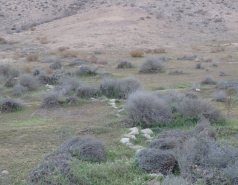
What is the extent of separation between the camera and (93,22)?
→ 40.7 metres

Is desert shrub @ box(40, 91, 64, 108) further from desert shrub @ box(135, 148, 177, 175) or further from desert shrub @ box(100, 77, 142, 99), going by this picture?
desert shrub @ box(135, 148, 177, 175)

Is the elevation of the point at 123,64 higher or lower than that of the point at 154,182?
lower

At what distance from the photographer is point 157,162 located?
718 cm

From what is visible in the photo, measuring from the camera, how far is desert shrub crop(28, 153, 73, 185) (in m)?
6.43

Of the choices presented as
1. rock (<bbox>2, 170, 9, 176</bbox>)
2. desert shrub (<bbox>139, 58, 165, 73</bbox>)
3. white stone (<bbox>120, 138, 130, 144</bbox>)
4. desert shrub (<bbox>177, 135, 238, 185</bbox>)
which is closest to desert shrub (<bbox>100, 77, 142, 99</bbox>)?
white stone (<bbox>120, 138, 130, 144</bbox>)

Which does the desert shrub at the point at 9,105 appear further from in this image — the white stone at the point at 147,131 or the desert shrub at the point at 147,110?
the white stone at the point at 147,131

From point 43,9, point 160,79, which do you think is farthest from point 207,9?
point 160,79

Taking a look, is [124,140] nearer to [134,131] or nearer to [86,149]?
[134,131]

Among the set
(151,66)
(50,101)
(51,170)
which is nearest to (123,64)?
(151,66)

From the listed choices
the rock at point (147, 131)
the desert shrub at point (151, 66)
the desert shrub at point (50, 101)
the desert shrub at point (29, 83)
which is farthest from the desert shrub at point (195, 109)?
the desert shrub at point (151, 66)

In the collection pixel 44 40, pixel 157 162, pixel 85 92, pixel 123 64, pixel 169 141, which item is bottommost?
pixel 44 40

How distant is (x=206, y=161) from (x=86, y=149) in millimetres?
2343

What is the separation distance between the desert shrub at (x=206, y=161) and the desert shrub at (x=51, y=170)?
1.85 meters

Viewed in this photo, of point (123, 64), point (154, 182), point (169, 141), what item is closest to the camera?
point (154, 182)
